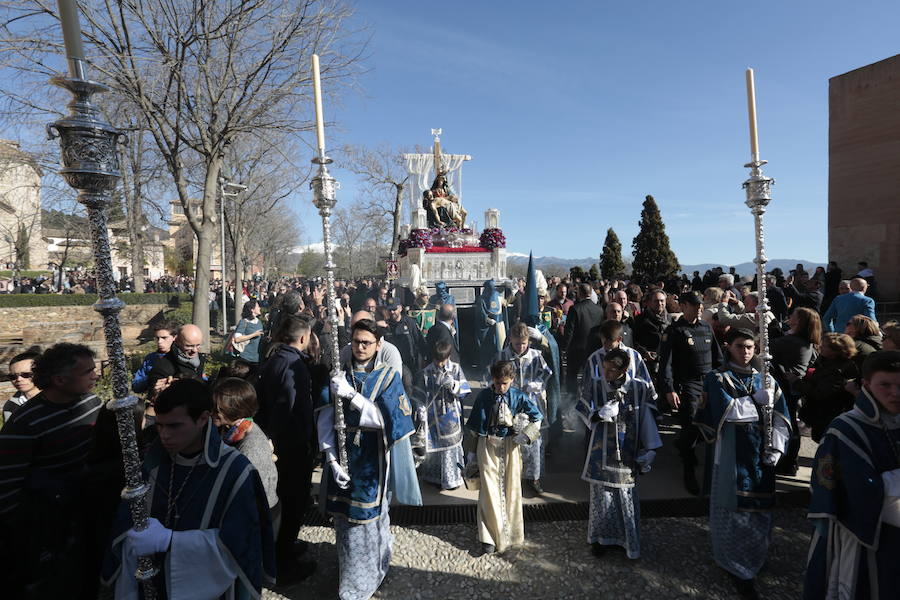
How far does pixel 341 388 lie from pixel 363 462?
71cm

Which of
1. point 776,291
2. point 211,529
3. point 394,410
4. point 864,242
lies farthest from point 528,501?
point 864,242

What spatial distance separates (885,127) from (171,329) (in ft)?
71.4

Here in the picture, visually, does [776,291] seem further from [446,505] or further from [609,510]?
[446,505]

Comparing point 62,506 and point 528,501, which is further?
point 528,501

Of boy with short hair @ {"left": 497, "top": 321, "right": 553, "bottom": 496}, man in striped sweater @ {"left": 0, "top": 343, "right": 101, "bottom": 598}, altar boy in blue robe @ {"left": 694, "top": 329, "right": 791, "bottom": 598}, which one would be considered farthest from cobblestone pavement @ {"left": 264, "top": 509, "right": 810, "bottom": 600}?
man in striped sweater @ {"left": 0, "top": 343, "right": 101, "bottom": 598}

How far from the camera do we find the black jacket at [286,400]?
12.8ft

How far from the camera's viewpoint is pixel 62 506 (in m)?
2.67

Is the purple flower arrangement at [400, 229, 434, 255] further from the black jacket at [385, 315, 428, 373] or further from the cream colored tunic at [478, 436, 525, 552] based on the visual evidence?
the cream colored tunic at [478, 436, 525, 552]

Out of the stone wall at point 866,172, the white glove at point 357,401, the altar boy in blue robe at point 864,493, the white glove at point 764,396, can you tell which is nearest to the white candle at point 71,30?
the white glove at point 357,401

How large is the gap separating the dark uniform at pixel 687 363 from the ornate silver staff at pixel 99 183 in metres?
5.06

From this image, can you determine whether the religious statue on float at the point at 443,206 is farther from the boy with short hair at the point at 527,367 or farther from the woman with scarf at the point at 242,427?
the woman with scarf at the point at 242,427

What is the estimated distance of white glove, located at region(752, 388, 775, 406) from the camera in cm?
357

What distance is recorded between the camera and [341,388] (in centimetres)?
329

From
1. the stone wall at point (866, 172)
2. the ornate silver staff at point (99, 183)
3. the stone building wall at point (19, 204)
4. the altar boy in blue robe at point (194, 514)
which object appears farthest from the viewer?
the stone wall at point (866, 172)
